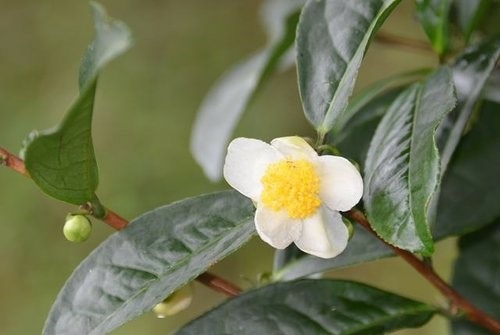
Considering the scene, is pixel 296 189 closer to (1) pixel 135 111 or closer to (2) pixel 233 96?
(2) pixel 233 96

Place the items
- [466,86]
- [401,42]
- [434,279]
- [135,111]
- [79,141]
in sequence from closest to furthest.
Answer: [79,141], [434,279], [466,86], [401,42], [135,111]

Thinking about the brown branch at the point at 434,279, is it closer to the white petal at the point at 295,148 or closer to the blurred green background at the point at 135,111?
the white petal at the point at 295,148

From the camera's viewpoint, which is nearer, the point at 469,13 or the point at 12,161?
the point at 12,161

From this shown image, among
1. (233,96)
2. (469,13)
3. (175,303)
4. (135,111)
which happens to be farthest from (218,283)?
(135,111)

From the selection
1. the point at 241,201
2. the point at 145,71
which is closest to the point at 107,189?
Result: the point at 145,71

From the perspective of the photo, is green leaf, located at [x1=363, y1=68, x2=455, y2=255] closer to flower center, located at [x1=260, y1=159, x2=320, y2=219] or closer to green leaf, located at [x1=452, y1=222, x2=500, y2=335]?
flower center, located at [x1=260, y1=159, x2=320, y2=219]

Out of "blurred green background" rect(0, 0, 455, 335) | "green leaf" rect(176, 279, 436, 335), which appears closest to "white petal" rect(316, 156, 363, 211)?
"green leaf" rect(176, 279, 436, 335)
